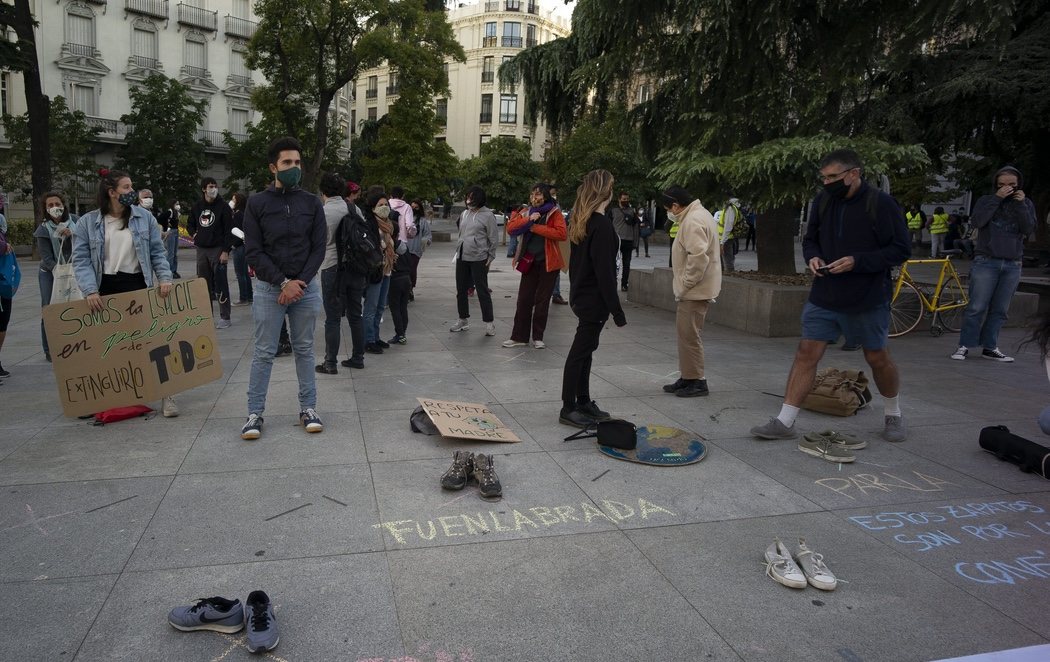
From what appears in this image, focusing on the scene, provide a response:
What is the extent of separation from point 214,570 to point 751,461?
3220 mm

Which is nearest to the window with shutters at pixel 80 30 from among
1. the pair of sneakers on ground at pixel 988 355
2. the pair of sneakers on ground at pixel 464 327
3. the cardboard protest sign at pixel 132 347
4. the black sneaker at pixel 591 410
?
the pair of sneakers on ground at pixel 464 327

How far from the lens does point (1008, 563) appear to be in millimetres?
3508

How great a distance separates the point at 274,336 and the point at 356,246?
6.52 feet

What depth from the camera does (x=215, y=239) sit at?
10.3 m

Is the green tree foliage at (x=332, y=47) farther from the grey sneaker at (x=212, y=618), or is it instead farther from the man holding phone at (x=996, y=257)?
the grey sneaker at (x=212, y=618)

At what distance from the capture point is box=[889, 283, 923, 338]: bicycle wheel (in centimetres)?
977

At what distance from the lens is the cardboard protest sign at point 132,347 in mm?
5305

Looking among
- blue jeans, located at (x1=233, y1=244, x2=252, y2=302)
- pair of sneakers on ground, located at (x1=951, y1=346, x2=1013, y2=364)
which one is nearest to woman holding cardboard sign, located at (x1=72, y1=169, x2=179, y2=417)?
blue jeans, located at (x1=233, y1=244, x2=252, y2=302)

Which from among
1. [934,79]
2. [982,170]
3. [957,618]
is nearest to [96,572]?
[957,618]

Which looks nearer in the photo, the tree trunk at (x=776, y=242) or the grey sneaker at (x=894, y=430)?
the grey sneaker at (x=894, y=430)

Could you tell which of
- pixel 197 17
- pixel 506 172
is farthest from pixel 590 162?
pixel 197 17

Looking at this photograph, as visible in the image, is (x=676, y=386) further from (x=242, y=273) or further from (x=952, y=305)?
(x=242, y=273)

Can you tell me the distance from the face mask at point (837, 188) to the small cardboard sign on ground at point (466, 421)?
273cm

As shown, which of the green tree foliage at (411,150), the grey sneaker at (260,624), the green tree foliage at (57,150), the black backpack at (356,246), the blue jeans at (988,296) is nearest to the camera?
the grey sneaker at (260,624)
